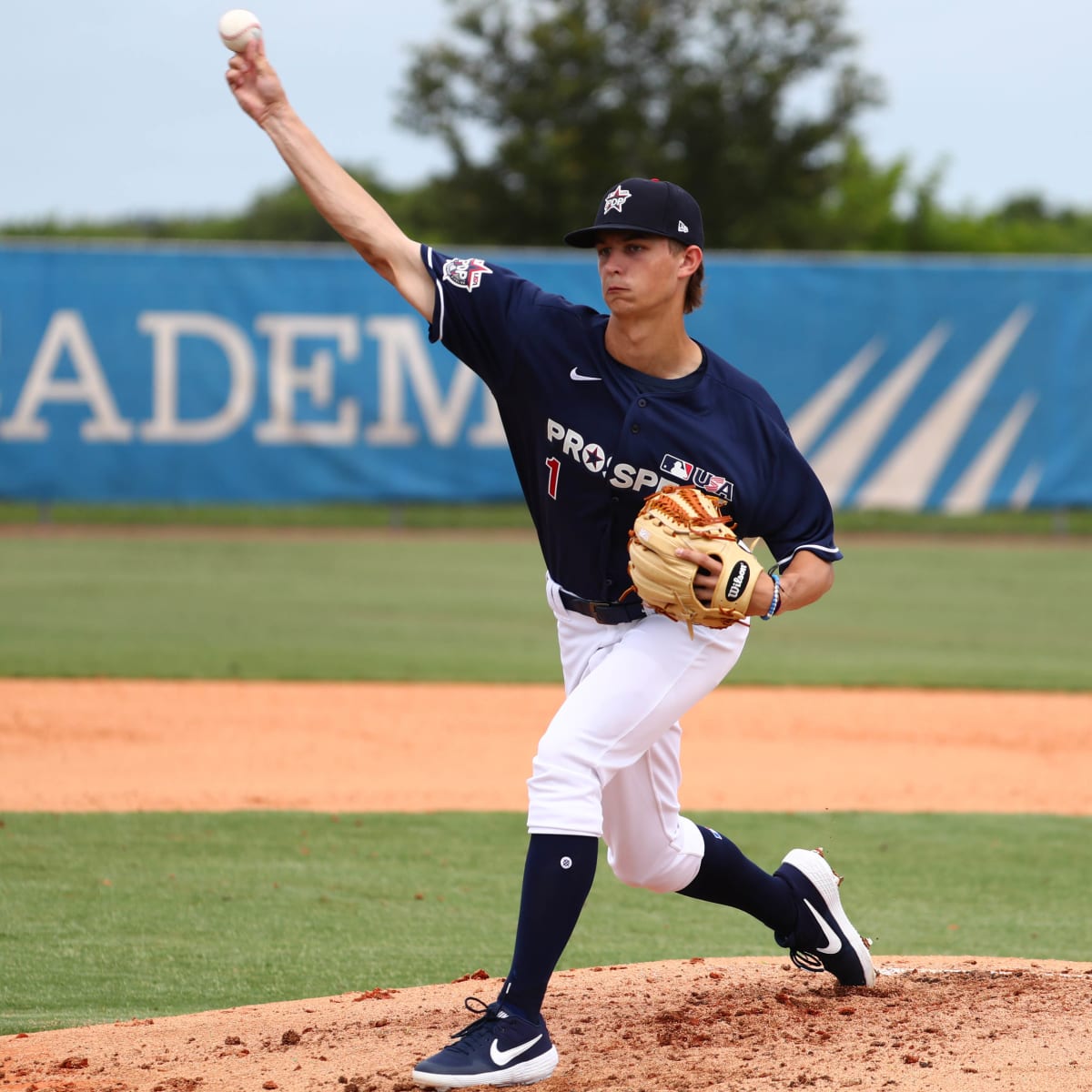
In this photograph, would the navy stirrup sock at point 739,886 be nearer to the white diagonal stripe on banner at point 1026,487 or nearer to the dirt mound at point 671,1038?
the dirt mound at point 671,1038

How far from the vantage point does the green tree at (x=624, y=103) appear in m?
23.8

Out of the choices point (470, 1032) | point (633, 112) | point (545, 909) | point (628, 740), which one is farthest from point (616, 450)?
point (633, 112)

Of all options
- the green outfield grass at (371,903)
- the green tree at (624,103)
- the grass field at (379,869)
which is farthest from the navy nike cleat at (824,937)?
the green tree at (624,103)

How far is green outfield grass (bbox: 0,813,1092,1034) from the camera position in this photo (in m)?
4.21

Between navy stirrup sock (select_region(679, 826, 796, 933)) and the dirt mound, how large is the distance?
183mm

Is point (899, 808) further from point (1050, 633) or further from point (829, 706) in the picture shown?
point (1050, 633)

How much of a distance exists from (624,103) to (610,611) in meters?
21.6

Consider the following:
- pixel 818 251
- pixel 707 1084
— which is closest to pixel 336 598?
pixel 707 1084

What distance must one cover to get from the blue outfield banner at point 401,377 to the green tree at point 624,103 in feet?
24.1

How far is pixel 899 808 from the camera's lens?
663 cm

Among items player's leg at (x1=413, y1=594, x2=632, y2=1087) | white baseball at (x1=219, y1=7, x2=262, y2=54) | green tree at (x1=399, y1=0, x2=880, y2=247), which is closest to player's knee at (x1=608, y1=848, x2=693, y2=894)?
player's leg at (x1=413, y1=594, x2=632, y2=1087)

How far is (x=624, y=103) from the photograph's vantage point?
24.0 meters

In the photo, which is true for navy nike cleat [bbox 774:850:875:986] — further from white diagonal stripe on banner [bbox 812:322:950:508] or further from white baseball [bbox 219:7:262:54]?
white diagonal stripe on banner [bbox 812:322:950:508]

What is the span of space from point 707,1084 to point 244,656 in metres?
7.50
